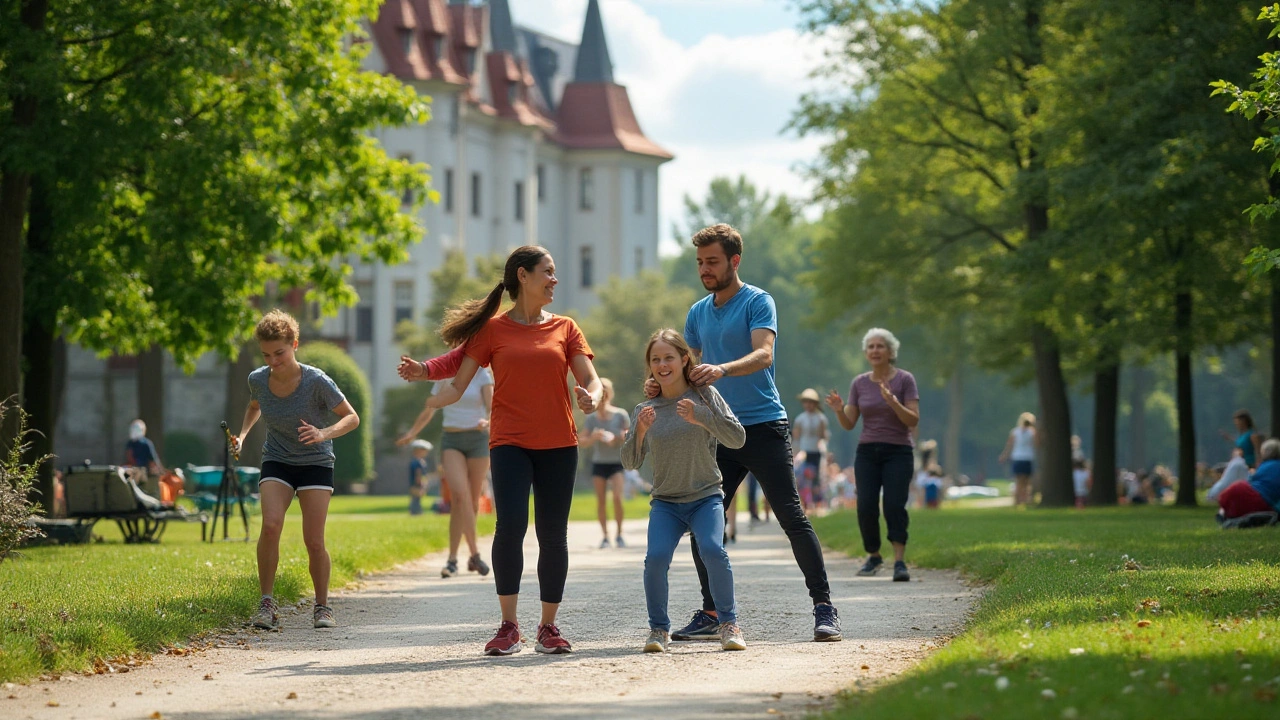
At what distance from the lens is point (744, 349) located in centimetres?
926

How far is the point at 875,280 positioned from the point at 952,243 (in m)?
1.89

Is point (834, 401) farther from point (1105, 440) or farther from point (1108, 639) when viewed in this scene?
point (1105, 440)

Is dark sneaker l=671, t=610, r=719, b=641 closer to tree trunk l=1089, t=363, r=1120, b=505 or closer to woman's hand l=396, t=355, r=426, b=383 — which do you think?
woman's hand l=396, t=355, r=426, b=383

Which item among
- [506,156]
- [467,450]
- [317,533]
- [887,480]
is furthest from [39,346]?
[506,156]

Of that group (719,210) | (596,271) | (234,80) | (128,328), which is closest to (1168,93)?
(234,80)

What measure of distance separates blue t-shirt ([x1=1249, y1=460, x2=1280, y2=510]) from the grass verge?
887 cm

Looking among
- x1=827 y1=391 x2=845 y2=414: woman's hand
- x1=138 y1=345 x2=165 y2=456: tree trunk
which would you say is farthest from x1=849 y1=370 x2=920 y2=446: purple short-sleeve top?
x1=138 y1=345 x2=165 y2=456: tree trunk

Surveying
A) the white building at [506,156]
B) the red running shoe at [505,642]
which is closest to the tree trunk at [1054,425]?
the red running shoe at [505,642]

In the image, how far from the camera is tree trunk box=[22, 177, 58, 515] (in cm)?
2078

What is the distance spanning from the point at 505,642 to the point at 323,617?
6.64 ft

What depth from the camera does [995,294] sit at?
A: 3484 cm

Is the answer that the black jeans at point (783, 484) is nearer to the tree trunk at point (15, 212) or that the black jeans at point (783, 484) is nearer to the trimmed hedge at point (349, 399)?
the tree trunk at point (15, 212)

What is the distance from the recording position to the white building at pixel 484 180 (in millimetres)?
61531

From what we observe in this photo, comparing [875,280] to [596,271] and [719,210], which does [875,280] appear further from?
[719,210]
